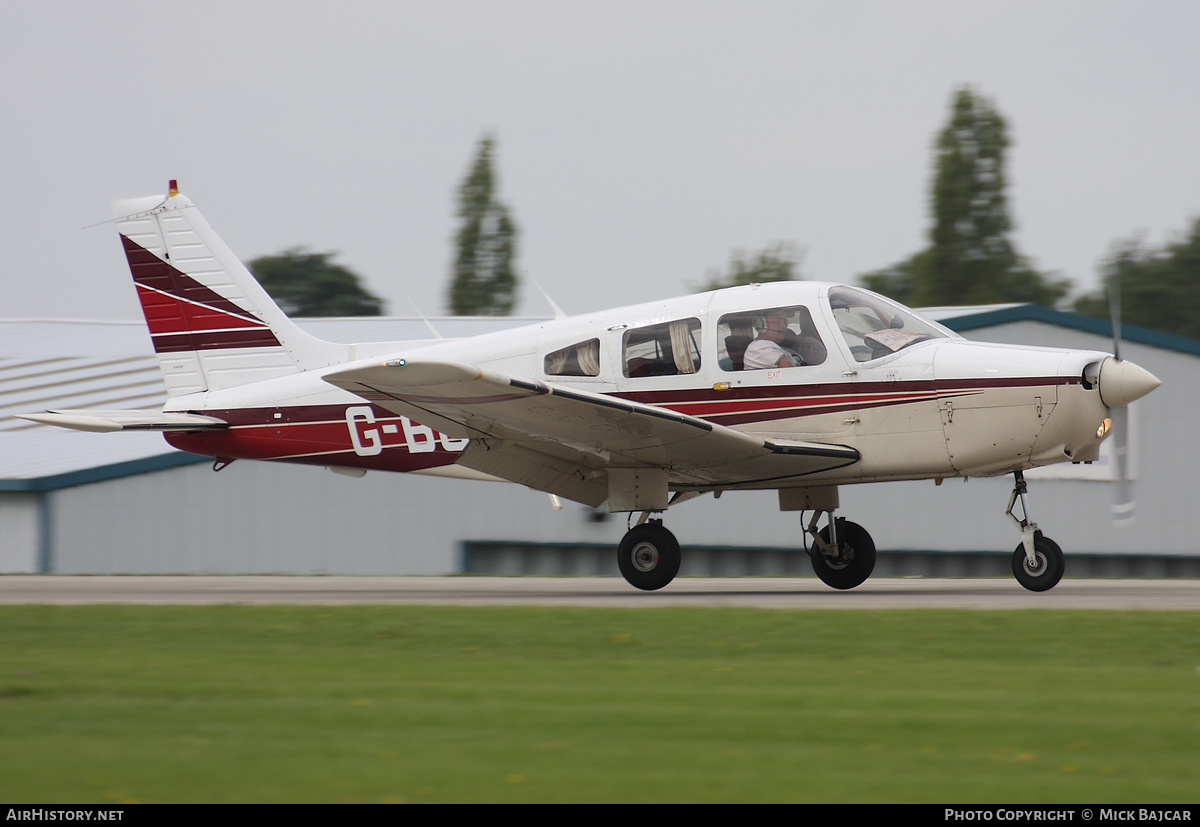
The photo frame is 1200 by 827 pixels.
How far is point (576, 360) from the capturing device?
11.9 meters

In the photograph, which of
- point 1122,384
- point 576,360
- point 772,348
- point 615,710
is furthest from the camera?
point 576,360

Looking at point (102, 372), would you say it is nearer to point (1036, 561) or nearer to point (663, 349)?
point (663, 349)

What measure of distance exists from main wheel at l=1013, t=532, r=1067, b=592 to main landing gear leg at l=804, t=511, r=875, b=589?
1621 millimetres

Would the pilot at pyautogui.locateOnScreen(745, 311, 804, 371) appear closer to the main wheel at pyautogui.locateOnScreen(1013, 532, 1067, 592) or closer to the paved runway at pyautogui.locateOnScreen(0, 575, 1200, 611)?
the paved runway at pyautogui.locateOnScreen(0, 575, 1200, 611)

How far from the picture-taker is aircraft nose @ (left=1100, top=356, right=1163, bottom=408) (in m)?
10.1

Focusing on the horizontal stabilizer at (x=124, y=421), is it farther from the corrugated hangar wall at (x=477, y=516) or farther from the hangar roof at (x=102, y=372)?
the corrugated hangar wall at (x=477, y=516)

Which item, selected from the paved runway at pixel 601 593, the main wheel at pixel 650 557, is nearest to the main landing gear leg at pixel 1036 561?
the paved runway at pixel 601 593

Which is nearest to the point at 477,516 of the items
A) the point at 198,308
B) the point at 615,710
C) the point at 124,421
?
the point at 198,308

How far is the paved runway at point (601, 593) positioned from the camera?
10.1 meters

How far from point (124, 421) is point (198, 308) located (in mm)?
1743

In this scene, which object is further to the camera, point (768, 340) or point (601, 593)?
point (601, 593)

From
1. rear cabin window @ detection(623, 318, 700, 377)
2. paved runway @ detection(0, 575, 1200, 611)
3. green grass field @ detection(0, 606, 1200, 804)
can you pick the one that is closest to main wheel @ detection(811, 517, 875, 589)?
paved runway @ detection(0, 575, 1200, 611)

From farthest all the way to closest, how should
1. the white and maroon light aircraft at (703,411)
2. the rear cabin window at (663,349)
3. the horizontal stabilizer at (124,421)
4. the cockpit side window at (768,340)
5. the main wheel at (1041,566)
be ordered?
1. the horizontal stabilizer at (124,421)
2. the rear cabin window at (663,349)
3. the cockpit side window at (768,340)
4. the main wheel at (1041,566)
5. the white and maroon light aircraft at (703,411)

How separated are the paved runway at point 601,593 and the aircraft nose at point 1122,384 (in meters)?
1.66
